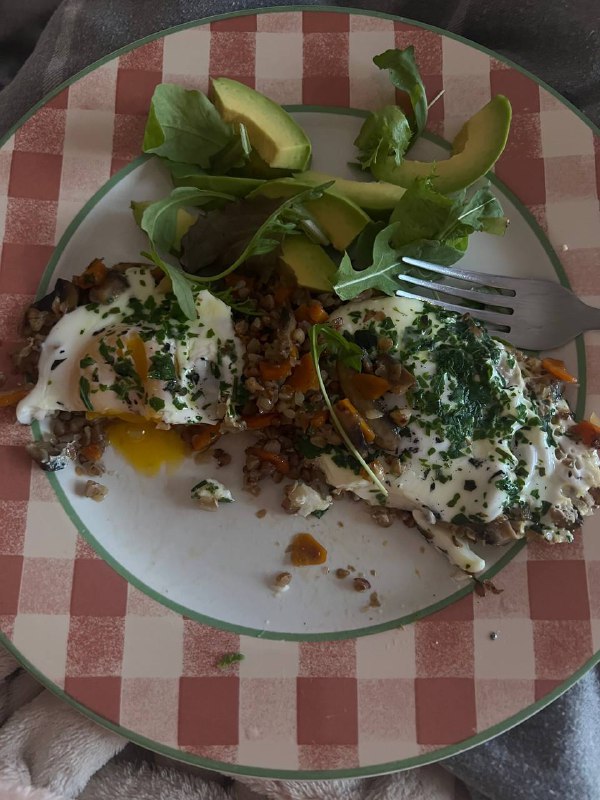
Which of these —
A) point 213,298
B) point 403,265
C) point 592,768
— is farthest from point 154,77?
point 592,768

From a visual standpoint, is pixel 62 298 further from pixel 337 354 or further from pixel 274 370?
pixel 337 354

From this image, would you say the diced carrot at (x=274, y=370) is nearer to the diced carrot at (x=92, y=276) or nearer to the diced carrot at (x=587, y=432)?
the diced carrot at (x=92, y=276)

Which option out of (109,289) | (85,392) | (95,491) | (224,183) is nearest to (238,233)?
(224,183)

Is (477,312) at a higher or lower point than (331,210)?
lower

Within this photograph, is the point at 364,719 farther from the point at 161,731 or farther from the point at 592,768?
the point at 592,768

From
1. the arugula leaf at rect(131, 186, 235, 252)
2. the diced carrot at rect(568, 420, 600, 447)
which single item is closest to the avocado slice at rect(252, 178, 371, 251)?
the arugula leaf at rect(131, 186, 235, 252)

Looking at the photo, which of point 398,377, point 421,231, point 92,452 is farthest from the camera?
point 92,452
